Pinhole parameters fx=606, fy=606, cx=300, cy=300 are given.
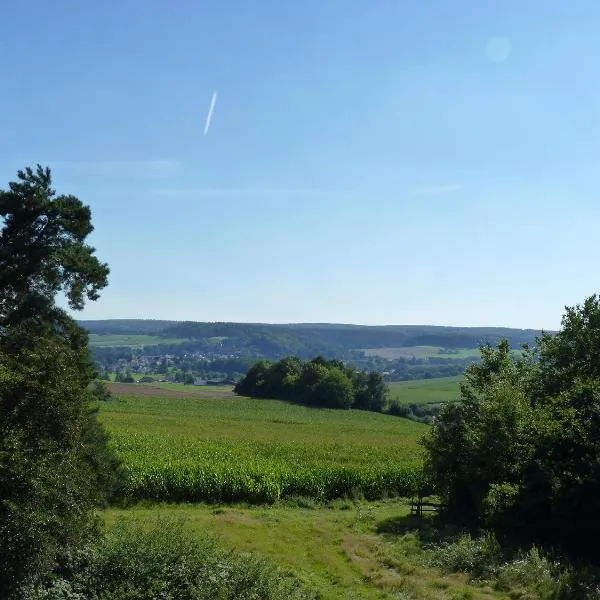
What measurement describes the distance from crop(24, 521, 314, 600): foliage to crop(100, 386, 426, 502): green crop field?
43.1 feet

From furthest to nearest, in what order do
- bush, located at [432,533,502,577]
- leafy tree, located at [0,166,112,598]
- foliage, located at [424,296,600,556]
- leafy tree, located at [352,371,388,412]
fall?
leafy tree, located at [352,371,388,412] → foliage, located at [424,296,600,556] → bush, located at [432,533,502,577] → leafy tree, located at [0,166,112,598]

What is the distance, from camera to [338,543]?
21.6 m

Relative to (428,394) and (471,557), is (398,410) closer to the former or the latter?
(428,394)

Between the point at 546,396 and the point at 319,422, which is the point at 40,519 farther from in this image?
the point at 319,422

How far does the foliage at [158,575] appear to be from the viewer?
1359cm

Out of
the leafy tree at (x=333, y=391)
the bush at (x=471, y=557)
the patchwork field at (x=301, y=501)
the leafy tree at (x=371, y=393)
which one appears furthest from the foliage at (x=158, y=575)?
the leafy tree at (x=371, y=393)

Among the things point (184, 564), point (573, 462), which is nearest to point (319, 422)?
point (573, 462)

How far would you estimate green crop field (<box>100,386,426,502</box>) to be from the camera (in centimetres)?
2925

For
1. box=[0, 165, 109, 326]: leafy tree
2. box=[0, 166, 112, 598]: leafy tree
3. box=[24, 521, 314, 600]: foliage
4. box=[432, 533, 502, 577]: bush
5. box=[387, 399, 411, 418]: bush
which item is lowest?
box=[387, 399, 411, 418]: bush

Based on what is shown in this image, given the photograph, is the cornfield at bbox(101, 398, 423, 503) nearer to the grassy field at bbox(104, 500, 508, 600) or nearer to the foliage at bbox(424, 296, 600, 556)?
the grassy field at bbox(104, 500, 508, 600)

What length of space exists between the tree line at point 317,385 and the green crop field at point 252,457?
24994 mm

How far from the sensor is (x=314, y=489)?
103ft

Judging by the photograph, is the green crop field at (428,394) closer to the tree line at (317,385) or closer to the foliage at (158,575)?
the tree line at (317,385)

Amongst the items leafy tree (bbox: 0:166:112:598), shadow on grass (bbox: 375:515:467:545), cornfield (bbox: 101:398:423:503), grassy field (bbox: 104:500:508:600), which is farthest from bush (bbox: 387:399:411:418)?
leafy tree (bbox: 0:166:112:598)
